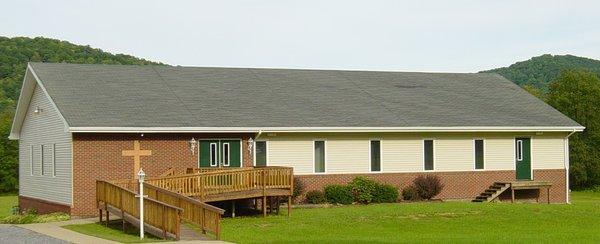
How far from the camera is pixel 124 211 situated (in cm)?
2639

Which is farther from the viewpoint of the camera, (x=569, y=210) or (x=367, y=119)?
(x=367, y=119)

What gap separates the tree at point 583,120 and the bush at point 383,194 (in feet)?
98.8

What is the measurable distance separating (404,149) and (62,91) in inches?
511

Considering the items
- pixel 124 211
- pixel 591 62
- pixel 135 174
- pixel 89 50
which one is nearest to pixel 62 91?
pixel 135 174

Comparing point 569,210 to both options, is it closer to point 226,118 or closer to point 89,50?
point 226,118

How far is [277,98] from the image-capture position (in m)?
38.6

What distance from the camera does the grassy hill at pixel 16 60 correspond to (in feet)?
241

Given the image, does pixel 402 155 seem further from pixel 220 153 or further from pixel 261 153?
pixel 220 153

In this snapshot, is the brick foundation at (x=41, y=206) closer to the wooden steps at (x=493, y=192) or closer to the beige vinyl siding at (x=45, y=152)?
the beige vinyl siding at (x=45, y=152)

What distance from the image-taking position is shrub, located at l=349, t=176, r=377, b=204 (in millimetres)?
36031

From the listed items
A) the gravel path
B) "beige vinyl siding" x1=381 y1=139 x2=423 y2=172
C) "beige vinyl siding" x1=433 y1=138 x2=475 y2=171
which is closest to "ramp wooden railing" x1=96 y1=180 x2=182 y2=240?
the gravel path

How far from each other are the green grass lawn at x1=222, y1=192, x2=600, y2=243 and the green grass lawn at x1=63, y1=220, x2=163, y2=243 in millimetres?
2236

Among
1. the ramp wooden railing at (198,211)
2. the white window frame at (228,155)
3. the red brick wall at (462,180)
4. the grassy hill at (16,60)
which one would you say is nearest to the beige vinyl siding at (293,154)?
the red brick wall at (462,180)

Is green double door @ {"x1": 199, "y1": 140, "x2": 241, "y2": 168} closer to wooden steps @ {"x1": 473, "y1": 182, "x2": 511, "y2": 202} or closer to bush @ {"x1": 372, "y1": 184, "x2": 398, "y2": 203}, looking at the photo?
bush @ {"x1": 372, "y1": 184, "x2": 398, "y2": 203}
